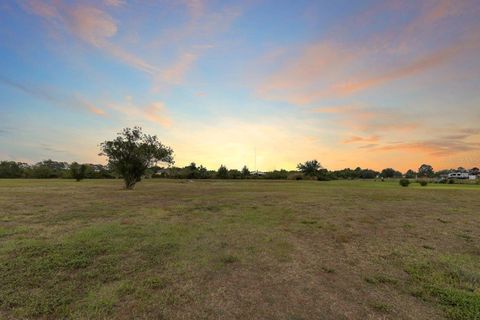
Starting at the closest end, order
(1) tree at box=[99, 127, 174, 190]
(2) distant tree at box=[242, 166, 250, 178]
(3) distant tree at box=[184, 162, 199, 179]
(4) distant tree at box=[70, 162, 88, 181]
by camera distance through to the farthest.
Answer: (1) tree at box=[99, 127, 174, 190] < (4) distant tree at box=[70, 162, 88, 181] < (3) distant tree at box=[184, 162, 199, 179] < (2) distant tree at box=[242, 166, 250, 178]

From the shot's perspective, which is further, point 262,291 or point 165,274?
point 165,274

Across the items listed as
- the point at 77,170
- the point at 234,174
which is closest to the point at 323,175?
the point at 234,174

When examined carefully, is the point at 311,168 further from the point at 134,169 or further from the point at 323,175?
the point at 134,169

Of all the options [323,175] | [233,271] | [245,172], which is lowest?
[233,271]

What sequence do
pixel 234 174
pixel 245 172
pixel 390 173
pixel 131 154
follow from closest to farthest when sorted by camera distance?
pixel 131 154, pixel 234 174, pixel 245 172, pixel 390 173

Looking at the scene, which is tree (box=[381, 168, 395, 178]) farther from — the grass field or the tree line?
the grass field

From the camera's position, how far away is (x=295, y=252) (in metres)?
7.43

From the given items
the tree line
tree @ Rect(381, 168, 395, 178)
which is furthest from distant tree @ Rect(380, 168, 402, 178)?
the tree line

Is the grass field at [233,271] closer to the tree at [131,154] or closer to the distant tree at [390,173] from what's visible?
the tree at [131,154]

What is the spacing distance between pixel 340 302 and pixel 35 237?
922 centimetres

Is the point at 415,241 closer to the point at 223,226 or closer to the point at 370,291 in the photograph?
the point at 370,291

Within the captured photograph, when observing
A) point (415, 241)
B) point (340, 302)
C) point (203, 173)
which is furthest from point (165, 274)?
point (203, 173)

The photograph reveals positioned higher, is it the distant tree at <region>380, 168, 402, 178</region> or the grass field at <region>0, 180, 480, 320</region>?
the distant tree at <region>380, 168, 402, 178</region>

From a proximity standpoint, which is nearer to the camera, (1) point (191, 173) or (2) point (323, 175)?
(1) point (191, 173)
